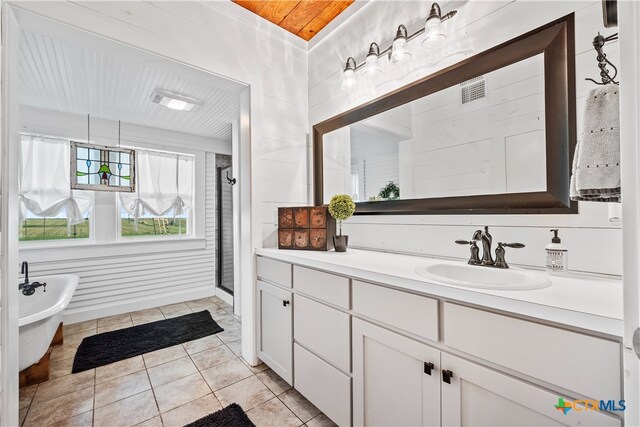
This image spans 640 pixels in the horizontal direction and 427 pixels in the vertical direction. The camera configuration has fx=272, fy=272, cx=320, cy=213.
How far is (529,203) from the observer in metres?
1.24

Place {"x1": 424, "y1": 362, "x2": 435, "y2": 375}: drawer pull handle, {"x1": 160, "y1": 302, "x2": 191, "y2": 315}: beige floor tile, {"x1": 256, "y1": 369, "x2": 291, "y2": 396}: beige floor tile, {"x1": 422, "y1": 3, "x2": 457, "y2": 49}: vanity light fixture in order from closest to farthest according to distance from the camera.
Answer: {"x1": 424, "y1": 362, "x2": 435, "y2": 375}: drawer pull handle → {"x1": 422, "y1": 3, "x2": 457, "y2": 49}: vanity light fixture → {"x1": 256, "y1": 369, "x2": 291, "y2": 396}: beige floor tile → {"x1": 160, "y1": 302, "x2": 191, "y2": 315}: beige floor tile

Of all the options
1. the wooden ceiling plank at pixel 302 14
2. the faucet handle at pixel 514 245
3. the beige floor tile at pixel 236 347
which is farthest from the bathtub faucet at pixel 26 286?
the faucet handle at pixel 514 245

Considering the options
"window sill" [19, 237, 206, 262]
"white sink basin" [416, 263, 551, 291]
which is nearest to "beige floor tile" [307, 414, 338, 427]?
"white sink basin" [416, 263, 551, 291]

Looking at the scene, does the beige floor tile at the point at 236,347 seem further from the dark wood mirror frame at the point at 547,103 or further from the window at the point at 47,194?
the window at the point at 47,194

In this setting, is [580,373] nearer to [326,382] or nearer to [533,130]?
[533,130]

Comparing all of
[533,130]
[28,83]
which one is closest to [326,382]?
A: [533,130]

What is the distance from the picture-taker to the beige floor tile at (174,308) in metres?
3.48

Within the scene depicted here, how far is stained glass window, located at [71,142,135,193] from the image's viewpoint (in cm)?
318

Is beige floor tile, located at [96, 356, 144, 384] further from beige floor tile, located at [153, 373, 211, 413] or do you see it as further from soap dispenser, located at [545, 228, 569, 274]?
soap dispenser, located at [545, 228, 569, 274]

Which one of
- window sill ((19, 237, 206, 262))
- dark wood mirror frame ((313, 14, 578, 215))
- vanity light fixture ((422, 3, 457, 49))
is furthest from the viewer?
window sill ((19, 237, 206, 262))

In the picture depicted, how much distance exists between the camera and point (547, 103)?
120cm

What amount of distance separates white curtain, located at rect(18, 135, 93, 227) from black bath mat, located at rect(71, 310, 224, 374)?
59.4 inches

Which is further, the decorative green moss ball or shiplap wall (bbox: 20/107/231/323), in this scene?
shiplap wall (bbox: 20/107/231/323)

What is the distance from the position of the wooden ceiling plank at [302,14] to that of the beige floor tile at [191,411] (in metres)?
2.88
